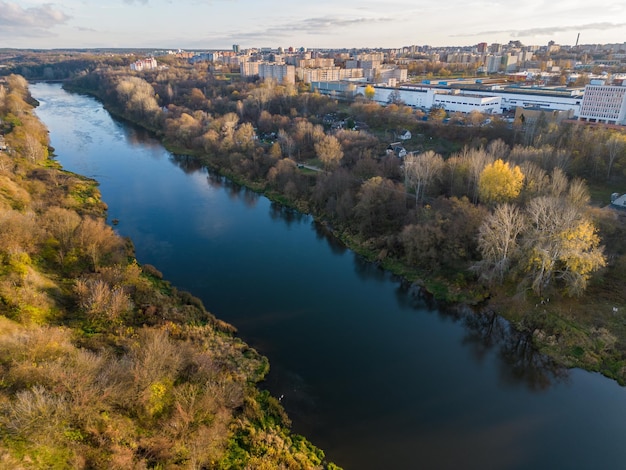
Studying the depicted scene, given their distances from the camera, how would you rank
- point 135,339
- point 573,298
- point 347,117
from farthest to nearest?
point 347,117 < point 573,298 < point 135,339

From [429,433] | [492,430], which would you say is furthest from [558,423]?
[429,433]

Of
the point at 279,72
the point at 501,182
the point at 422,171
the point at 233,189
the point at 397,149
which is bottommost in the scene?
the point at 233,189

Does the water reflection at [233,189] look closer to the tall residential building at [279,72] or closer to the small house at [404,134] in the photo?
the small house at [404,134]

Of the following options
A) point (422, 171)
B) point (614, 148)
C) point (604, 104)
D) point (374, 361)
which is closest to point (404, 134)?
point (422, 171)

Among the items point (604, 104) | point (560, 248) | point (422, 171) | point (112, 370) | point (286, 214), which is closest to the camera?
point (112, 370)

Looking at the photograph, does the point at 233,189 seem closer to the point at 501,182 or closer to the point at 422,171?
the point at 422,171

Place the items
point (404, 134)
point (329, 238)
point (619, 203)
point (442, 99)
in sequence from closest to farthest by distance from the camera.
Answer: point (619, 203)
point (329, 238)
point (404, 134)
point (442, 99)

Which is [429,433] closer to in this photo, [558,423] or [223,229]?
[558,423]
